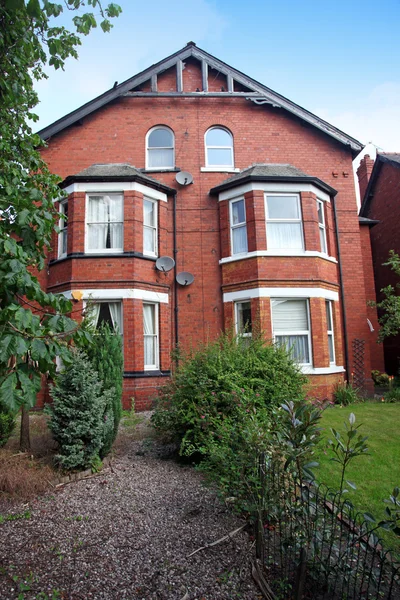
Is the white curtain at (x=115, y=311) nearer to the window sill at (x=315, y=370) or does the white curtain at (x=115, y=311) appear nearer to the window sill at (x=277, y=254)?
the window sill at (x=277, y=254)

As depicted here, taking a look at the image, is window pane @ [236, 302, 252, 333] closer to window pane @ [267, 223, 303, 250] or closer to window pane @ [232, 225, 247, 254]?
window pane @ [232, 225, 247, 254]

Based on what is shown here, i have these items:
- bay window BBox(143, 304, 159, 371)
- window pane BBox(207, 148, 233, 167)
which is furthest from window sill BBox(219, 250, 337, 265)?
window pane BBox(207, 148, 233, 167)

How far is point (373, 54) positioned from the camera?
3.99m

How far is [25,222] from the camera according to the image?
3.23 meters

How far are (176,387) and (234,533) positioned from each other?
258cm

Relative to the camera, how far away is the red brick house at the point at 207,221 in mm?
10586

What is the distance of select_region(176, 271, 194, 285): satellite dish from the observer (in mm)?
11367

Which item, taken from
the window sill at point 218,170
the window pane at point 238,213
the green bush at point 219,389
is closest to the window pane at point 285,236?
the window pane at point 238,213

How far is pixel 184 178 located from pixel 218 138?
2.23 meters

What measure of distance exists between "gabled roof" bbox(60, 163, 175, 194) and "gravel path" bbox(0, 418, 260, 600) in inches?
334

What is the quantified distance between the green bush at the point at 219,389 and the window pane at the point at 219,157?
850 centimetres

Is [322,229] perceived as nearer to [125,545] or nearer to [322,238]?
[322,238]

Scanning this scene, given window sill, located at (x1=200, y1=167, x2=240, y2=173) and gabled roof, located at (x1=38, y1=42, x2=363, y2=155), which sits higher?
gabled roof, located at (x1=38, y1=42, x2=363, y2=155)

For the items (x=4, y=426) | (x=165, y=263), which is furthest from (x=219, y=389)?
(x=165, y=263)
